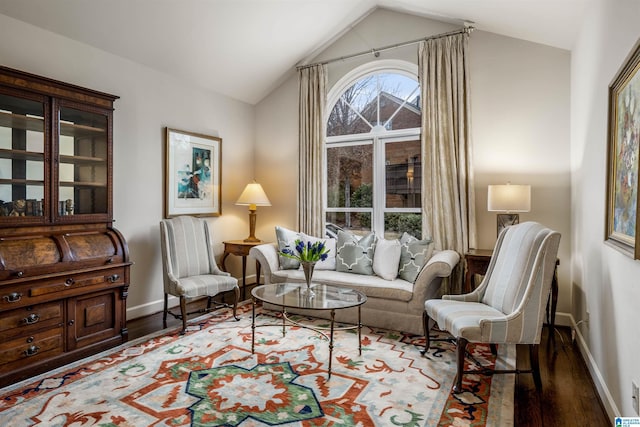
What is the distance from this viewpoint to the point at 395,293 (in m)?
3.51

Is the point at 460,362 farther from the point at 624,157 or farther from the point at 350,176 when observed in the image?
the point at 350,176

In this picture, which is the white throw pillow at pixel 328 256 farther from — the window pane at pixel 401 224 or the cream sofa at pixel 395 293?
the window pane at pixel 401 224

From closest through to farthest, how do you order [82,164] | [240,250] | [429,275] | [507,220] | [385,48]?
1. [82,164]
2. [429,275]
3. [507,220]
4. [385,48]
5. [240,250]

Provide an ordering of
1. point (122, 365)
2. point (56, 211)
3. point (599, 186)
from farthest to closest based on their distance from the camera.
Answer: point (56, 211), point (122, 365), point (599, 186)

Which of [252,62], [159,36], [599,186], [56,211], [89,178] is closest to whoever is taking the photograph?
[599,186]

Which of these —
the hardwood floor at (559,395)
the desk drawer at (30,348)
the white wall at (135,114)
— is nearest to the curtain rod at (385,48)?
the white wall at (135,114)

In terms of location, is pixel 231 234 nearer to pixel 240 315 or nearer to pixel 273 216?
pixel 273 216

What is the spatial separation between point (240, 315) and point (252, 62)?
2962 mm

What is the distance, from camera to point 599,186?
254cm

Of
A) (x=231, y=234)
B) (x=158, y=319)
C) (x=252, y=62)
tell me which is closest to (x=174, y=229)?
(x=158, y=319)

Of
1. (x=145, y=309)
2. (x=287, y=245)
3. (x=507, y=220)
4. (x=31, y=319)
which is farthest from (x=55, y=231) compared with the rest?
(x=507, y=220)

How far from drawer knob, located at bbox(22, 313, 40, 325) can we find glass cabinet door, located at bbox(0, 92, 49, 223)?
0.67m

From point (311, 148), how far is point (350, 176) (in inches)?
24.7

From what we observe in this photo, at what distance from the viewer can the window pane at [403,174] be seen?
448cm
